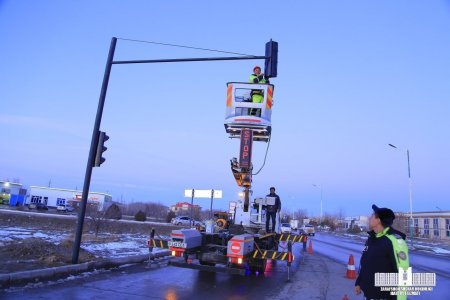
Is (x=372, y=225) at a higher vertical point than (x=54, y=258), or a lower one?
higher

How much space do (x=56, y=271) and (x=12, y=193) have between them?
291 feet

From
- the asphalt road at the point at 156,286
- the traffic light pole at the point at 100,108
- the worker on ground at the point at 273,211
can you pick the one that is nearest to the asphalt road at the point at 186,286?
the asphalt road at the point at 156,286

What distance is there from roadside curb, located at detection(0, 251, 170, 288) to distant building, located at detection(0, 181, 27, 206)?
3210 inches

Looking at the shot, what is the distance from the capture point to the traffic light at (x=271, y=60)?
10.9 metres

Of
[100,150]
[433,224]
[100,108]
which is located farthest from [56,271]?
[433,224]

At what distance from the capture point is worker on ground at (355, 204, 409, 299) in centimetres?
424

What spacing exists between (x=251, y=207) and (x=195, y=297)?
186 inches

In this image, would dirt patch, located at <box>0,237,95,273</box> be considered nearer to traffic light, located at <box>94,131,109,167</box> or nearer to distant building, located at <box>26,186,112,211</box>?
traffic light, located at <box>94,131,109,167</box>

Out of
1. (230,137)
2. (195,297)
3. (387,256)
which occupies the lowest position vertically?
(195,297)

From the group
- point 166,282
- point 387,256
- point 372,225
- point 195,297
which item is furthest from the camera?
point 166,282

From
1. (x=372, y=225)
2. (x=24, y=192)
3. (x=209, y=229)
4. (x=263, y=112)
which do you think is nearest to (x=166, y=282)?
(x=209, y=229)

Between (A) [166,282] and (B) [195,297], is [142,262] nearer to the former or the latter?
(A) [166,282]

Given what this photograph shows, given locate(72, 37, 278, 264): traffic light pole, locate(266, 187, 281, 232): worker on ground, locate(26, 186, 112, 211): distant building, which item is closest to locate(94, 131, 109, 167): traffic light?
locate(72, 37, 278, 264): traffic light pole

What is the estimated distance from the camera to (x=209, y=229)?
12.5 metres
